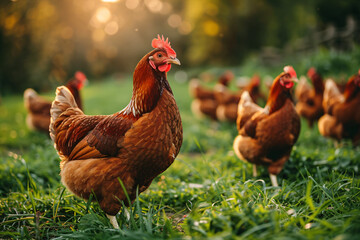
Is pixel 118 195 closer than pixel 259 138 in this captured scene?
Yes

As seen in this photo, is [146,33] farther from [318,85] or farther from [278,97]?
[278,97]

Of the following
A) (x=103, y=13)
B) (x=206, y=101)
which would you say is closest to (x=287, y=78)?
(x=206, y=101)

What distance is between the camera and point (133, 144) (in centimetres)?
207

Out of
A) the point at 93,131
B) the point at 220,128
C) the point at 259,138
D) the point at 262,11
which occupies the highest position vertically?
the point at 262,11

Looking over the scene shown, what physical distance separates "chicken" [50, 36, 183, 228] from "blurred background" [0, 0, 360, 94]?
5.12 feet

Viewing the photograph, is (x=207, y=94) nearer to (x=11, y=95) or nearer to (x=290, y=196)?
(x=290, y=196)

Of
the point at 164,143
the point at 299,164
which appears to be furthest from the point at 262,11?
the point at 164,143

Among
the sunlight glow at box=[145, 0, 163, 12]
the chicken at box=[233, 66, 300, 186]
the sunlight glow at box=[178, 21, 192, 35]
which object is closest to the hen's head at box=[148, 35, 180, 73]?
the chicken at box=[233, 66, 300, 186]

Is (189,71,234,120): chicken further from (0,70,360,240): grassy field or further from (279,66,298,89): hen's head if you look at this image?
(279,66,298,89): hen's head

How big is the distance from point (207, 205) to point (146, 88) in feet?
3.79

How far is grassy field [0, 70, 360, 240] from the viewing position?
5.66 feet

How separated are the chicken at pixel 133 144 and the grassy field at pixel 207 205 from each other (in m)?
0.19

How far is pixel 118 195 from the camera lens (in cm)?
211

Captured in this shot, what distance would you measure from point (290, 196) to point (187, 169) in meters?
1.71
